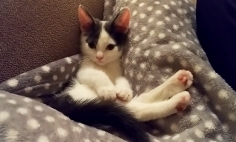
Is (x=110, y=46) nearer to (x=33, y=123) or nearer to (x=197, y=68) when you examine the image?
(x=197, y=68)

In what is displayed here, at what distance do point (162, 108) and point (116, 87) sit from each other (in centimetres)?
22

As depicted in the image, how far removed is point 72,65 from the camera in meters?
1.17

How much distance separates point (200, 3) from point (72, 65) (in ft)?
1.68

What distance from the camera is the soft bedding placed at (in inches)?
31.2

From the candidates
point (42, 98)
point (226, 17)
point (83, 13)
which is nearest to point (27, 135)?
point (42, 98)

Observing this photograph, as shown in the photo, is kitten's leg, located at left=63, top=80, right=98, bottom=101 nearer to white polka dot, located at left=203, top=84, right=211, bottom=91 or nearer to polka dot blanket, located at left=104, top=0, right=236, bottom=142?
polka dot blanket, located at left=104, top=0, right=236, bottom=142

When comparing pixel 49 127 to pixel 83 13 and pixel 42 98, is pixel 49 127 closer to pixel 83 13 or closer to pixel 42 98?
pixel 42 98

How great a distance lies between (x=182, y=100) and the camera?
964 mm

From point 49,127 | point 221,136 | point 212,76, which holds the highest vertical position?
point 49,127

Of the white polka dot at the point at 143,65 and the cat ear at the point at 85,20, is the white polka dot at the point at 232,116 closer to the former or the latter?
the white polka dot at the point at 143,65

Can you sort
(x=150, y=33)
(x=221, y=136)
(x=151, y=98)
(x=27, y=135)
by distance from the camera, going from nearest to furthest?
(x=27, y=135)
(x=221, y=136)
(x=151, y=98)
(x=150, y=33)

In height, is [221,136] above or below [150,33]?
below

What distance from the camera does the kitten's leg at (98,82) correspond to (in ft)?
3.54

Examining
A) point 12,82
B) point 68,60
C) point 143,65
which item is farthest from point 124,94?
point 12,82
